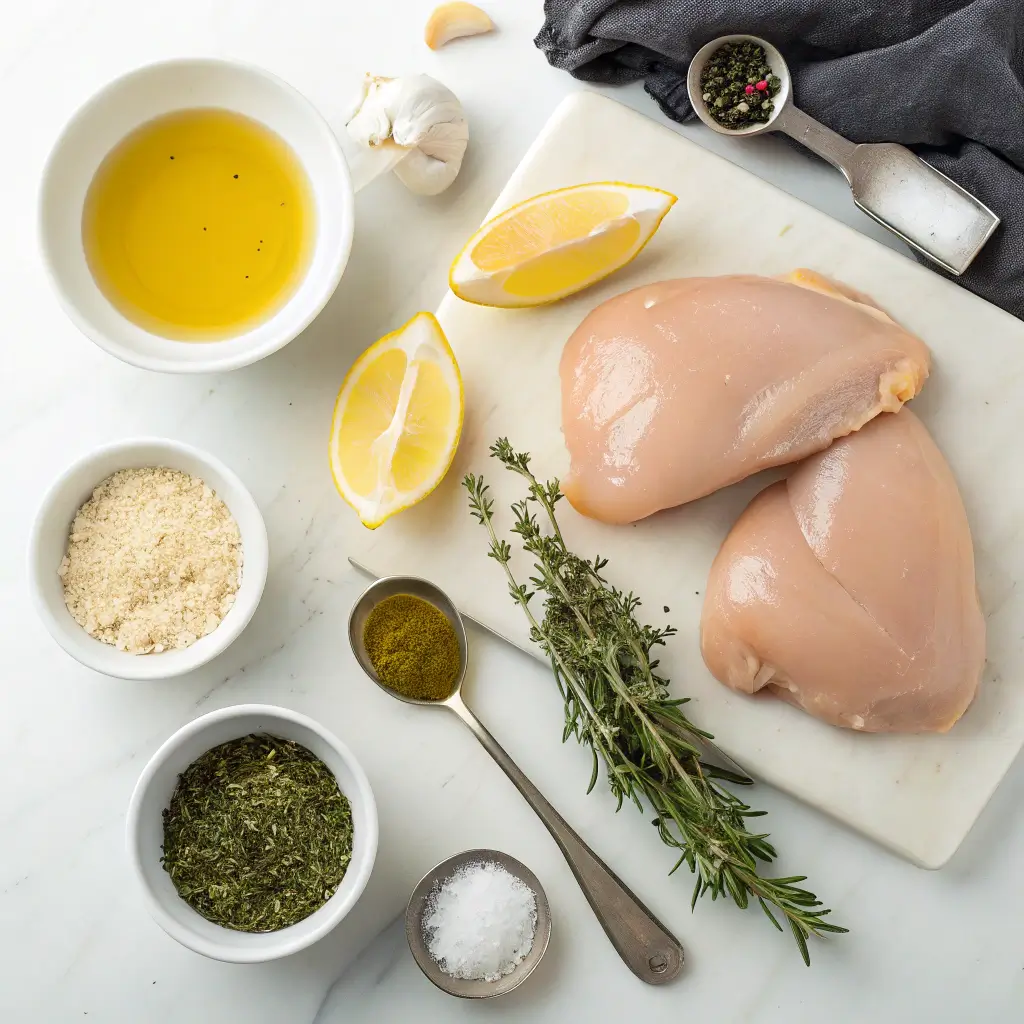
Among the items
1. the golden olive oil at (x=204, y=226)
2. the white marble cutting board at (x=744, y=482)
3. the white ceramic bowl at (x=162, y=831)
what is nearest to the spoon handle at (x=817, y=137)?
the white marble cutting board at (x=744, y=482)

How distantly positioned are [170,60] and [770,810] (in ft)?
5.27

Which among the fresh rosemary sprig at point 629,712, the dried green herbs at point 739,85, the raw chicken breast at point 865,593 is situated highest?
the dried green herbs at point 739,85

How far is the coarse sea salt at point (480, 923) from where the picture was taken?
4.92 feet

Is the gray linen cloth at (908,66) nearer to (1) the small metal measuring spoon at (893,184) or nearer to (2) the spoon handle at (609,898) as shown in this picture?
(1) the small metal measuring spoon at (893,184)

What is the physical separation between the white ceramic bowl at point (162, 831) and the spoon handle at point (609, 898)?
23cm

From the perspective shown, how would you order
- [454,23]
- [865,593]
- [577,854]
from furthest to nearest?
[454,23]
[577,854]
[865,593]

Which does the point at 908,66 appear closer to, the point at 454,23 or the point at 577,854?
the point at 454,23

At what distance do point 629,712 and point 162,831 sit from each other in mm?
772

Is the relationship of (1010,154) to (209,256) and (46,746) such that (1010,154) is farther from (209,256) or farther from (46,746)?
(46,746)

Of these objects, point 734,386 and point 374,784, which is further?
point 374,784

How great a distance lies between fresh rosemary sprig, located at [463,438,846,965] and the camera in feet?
4.57

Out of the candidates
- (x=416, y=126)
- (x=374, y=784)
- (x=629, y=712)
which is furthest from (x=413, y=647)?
(x=416, y=126)

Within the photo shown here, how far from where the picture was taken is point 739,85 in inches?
63.2

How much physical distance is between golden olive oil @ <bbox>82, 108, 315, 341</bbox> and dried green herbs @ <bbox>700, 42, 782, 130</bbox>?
733 millimetres
